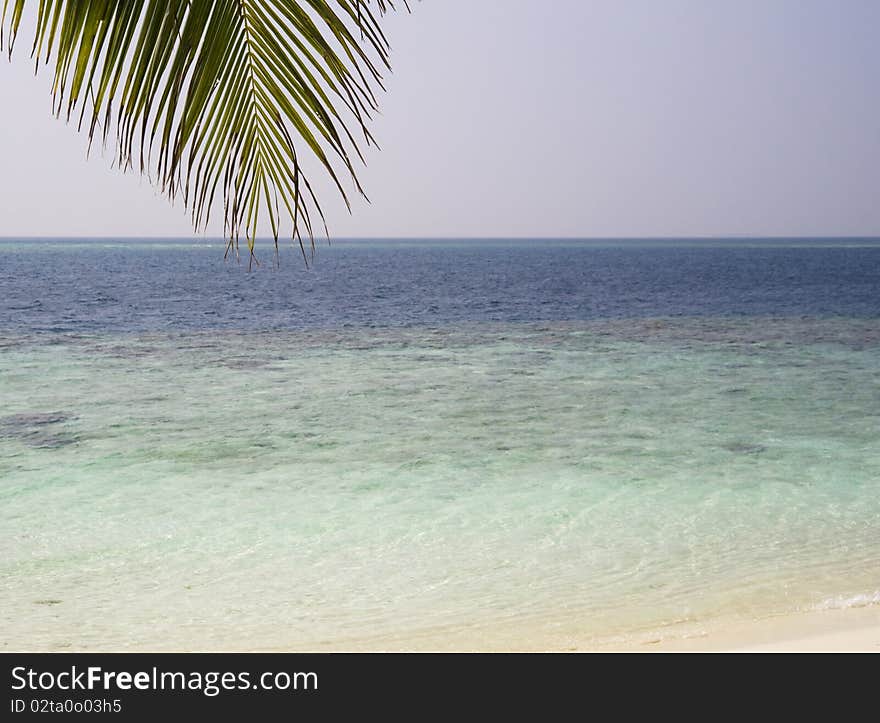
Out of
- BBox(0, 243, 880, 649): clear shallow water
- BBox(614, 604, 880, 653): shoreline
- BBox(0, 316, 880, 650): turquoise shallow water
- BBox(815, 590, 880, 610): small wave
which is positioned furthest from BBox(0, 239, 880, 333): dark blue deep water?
BBox(614, 604, 880, 653): shoreline

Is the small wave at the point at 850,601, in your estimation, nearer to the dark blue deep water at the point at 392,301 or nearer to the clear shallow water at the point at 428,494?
the clear shallow water at the point at 428,494

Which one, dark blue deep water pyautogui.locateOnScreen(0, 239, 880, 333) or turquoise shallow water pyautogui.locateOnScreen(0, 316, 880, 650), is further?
dark blue deep water pyautogui.locateOnScreen(0, 239, 880, 333)

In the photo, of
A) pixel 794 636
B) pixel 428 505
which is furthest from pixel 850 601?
pixel 428 505

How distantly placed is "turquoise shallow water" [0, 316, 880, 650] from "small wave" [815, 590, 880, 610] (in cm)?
3

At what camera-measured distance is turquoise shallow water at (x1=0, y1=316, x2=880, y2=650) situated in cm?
541

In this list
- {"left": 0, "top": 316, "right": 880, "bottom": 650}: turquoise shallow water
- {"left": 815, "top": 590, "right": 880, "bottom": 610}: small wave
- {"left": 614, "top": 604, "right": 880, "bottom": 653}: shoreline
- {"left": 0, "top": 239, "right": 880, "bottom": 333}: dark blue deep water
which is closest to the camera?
{"left": 614, "top": 604, "right": 880, "bottom": 653}: shoreline

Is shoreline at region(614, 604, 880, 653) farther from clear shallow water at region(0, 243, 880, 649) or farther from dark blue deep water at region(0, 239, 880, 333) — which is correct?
dark blue deep water at region(0, 239, 880, 333)

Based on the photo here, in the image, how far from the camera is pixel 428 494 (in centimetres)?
815

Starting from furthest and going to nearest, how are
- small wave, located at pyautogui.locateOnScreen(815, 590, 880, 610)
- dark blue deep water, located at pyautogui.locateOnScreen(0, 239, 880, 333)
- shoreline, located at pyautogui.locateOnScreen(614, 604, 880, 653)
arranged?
1. dark blue deep water, located at pyautogui.locateOnScreen(0, 239, 880, 333)
2. small wave, located at pyautogui.locateOnScreen(815, 590, 880, 610)
3. shoreline, located at pyautogui.locateOnScreen(614, 604, 880, 653)

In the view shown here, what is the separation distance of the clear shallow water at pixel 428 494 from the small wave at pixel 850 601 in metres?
0.04

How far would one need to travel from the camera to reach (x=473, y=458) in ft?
31.3

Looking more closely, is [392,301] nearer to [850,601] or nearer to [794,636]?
[850,601]
